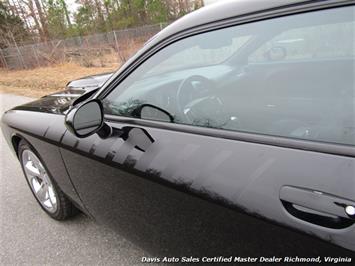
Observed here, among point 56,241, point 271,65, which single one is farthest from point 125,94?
point 56,241

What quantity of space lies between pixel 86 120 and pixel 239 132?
845 millimetres

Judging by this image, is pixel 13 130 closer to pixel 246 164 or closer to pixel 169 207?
pixel 169 207

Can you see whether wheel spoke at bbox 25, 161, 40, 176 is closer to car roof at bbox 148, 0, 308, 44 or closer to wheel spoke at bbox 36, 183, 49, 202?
wheel spoke at bbox 36, 183, 49, 202

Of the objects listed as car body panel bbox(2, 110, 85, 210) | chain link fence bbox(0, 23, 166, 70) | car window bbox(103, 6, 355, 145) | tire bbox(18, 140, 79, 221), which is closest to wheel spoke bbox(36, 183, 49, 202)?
tire bbox(18, 140, 79, 221)

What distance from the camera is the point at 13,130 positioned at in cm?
291

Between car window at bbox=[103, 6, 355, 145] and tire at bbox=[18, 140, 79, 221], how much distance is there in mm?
1171

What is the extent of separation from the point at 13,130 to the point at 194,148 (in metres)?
2.18

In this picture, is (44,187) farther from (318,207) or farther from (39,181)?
(318,207)

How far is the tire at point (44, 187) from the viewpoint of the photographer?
2.73 meters

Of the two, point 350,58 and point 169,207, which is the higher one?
point 350,58

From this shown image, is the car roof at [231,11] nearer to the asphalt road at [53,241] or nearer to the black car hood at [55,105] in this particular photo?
the black car hood at [55,105]

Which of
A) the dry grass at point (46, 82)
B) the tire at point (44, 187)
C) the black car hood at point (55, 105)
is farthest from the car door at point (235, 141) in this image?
the dry grass at point (46, 82)

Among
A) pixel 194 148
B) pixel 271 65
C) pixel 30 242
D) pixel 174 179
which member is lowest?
pixel 30 242

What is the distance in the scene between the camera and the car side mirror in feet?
5.65
